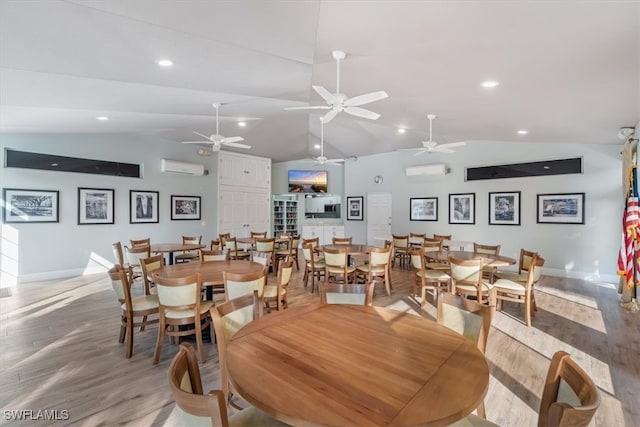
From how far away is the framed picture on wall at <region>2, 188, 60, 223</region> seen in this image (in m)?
5.96

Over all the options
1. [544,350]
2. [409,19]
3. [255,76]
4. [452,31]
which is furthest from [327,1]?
[544,350]

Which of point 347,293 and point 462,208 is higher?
point 462,208

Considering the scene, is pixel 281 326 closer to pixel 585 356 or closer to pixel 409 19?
pixel 409 19

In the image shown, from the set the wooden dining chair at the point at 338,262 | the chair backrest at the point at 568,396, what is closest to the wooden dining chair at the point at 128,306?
the wooden dining chair at the point at 338,262

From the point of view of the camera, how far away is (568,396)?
3.75 ft

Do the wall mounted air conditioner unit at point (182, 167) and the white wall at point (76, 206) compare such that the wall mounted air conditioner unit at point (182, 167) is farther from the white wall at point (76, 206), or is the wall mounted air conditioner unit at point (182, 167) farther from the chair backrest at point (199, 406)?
the chair backrest at point (199, 406)

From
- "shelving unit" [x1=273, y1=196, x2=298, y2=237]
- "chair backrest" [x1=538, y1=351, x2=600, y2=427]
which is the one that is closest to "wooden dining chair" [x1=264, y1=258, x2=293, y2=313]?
"chair backrest" [x1=538, y1=351, x2=600, y2=427]

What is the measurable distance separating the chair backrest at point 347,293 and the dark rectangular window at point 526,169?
21.9ft

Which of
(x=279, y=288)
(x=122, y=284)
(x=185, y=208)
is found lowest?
(x=279, y=288)

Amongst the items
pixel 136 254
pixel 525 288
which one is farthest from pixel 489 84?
pixel 136 254

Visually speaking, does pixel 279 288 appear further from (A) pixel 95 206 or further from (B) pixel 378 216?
(B) pixel 378 216

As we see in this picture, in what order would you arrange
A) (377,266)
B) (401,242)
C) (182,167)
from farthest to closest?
(182,167) → (401,242) → (377,266)

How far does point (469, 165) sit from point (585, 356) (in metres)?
5.81

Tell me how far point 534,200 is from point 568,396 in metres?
7.30
